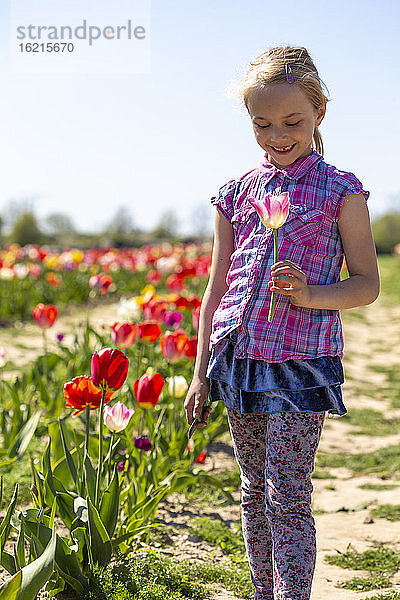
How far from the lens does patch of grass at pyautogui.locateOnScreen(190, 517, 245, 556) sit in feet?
9.19

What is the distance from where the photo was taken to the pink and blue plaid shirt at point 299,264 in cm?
185

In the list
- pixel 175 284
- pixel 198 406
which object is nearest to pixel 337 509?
pixel 198 406

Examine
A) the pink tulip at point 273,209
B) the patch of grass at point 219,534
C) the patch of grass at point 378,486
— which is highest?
the pink tulip at point 273,209

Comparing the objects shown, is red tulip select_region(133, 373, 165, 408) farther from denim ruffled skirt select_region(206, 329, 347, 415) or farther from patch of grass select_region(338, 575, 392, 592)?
patch of grass select_region(338, 575, 392, 592)

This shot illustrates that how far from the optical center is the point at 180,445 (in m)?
3.31

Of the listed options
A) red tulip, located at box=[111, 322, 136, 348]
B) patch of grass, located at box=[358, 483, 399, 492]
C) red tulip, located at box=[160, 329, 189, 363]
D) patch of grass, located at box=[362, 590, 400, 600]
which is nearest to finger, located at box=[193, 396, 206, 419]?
patch of grass, located at box=[362, 590, 400, 600]

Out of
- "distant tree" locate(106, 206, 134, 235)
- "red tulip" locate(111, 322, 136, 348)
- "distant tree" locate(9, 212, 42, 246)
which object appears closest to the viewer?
"red tulip" locate(111, 322, 136, 348)

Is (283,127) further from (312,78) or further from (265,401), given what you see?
(265,401)

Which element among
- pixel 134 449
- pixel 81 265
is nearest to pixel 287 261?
pixel 134 449

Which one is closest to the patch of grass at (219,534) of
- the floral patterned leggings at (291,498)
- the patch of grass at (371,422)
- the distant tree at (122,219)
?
the floral patterned leggings at (291,498)

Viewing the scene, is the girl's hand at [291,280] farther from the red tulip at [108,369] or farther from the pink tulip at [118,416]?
the pink tulip at [118,416]

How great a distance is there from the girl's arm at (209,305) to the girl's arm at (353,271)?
248 mm

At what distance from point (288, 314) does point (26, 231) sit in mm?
32407

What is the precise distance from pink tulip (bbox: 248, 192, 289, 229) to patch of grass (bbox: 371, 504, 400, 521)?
189 cm
